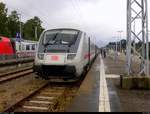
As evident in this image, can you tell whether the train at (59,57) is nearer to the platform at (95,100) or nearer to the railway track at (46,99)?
the railway track at (46,99)

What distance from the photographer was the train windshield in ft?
57.2

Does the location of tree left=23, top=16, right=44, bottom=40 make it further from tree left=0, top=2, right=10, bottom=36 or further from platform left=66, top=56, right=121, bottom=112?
platform left=66, top=56, right=121, bottom=112

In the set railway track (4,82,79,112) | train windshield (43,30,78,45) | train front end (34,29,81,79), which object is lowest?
railway track (4,82,79,112)

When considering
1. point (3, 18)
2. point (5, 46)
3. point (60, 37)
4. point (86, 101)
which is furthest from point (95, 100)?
point (3, 18)

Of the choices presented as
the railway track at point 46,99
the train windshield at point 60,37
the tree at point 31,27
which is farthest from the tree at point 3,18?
the railway track at point 46,99

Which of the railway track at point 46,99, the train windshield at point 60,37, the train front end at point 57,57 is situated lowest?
the railway track at point 46,99

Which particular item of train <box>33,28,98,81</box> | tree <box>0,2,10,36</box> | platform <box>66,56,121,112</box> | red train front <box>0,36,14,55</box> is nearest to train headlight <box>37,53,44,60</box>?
train <box>33,28,98,81</box>

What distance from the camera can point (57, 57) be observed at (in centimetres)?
1658

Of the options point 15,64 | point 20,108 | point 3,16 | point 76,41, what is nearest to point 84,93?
point 20,108

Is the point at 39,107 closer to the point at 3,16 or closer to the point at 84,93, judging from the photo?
the point at 84,93

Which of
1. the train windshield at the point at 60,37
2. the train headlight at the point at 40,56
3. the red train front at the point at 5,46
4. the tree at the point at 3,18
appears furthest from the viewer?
the tree at the point at 3,18

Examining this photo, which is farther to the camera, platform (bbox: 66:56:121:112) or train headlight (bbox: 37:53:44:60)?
train headlight (bbox: 37:53:44:60)

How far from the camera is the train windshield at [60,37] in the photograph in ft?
57.2

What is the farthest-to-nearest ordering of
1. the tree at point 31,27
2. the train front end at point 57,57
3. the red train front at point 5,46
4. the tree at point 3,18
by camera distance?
the tree at point 31,27, the tree at point 3,18, the red train front at point 5,46, the train front end at point 57,57
